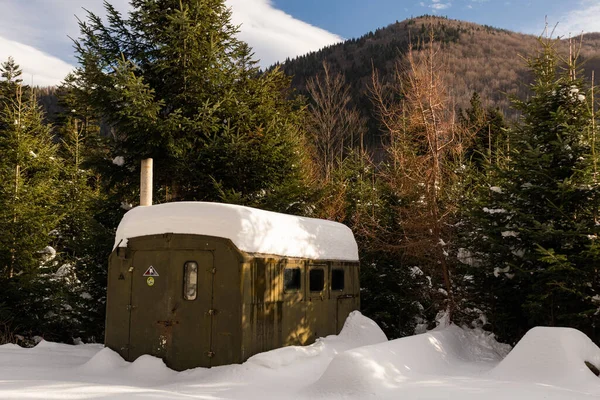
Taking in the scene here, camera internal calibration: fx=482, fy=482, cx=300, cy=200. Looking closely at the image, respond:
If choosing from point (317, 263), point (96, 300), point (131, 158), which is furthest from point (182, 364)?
point (131, 158)

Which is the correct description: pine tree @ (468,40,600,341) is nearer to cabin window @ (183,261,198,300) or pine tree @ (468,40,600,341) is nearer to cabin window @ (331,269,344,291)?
cabin window @ (331,269,344,291)

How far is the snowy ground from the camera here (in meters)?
6.62

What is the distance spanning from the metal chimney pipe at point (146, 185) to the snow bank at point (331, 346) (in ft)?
14.5

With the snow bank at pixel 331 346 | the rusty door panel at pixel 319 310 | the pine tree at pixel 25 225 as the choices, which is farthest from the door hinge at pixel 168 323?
the pine tree at pixel 25 225

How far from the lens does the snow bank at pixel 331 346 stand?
8.36 m

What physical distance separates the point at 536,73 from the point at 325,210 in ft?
24.8

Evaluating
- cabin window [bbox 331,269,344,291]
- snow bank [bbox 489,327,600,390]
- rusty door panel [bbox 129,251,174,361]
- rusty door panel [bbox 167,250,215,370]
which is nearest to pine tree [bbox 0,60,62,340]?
rusty door panel [bbox 129,251,174,361]

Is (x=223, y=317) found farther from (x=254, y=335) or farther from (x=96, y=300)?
(x=96, y=300)

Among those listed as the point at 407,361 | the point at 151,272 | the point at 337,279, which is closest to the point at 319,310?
the point at 337,279

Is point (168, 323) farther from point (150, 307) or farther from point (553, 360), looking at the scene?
point (553, 360)

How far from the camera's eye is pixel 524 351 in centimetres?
807

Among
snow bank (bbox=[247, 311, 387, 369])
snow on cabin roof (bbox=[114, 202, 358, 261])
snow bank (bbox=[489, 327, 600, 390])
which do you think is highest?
snow on cabin roof (bbox=[114, 202, 358, 261])

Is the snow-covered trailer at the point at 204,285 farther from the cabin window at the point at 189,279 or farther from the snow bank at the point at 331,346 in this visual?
the snow bank at the point at 331,346

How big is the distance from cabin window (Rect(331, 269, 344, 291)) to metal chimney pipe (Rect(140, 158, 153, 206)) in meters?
4.41
